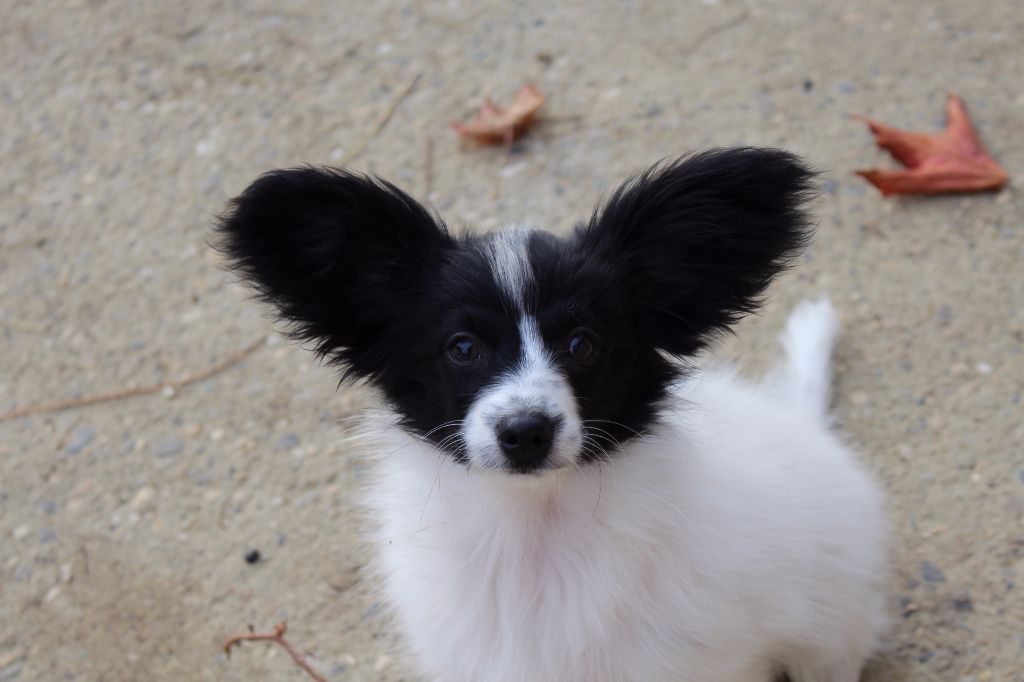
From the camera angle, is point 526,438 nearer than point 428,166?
Yes

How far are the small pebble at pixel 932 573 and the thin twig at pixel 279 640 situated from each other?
5.88 ft

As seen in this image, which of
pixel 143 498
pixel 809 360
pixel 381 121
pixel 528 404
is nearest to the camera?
pixel 528 404

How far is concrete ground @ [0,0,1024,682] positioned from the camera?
11.1ft

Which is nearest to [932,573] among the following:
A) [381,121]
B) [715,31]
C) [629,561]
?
[629,561]

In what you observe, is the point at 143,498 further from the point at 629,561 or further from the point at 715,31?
the point at 715,31

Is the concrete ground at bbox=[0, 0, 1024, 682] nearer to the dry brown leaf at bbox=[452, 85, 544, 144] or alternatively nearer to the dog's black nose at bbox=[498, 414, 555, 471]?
the dry brown leaf at bbox=[452, 85, 544, 144]

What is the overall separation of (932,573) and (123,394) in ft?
9.57

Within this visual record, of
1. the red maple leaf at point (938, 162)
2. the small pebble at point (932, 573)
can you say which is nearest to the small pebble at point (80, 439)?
the small pebble at point (932, 573)

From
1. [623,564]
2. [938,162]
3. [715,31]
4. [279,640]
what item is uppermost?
[623,564]

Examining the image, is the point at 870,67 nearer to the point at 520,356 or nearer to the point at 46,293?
the point at 520,356

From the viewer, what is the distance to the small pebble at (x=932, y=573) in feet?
10.6

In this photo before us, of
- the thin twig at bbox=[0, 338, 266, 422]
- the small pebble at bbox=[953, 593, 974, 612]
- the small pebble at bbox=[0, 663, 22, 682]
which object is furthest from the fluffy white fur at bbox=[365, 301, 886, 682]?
the thin twig at bbox=[0, 338, 266, 422]

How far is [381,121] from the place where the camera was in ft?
17.3

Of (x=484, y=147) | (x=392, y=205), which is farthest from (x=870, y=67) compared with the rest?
(x=392, y=205)
